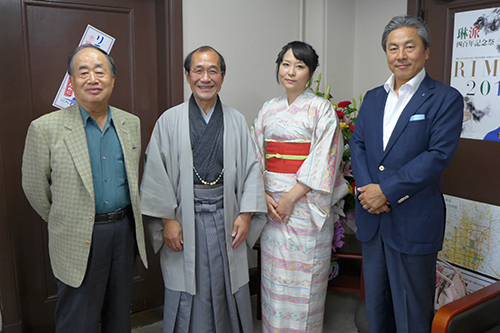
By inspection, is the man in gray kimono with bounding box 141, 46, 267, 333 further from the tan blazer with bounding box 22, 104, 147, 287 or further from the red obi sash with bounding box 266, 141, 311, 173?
the tan blazer with bounding box 22, 104, 147, 287

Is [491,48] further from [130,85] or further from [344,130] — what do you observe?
[130,85]

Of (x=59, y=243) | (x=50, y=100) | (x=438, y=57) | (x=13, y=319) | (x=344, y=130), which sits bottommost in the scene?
(x=13, y=319)

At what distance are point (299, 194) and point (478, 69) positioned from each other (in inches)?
50.2

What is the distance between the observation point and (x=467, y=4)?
246cm

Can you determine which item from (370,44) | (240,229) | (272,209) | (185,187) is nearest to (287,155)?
(272,209)

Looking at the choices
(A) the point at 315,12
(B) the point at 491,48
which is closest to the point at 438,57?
(B) the point at 491,48

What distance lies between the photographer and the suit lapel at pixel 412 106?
5.94ft

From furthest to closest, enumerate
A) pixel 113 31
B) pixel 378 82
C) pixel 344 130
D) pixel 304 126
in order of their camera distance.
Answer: pixel 378 82 → pixel 344 130 → pixel 113 31 → pixel 304 126

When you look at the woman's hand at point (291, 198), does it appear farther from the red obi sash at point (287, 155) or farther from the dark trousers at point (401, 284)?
the dark trousers at point (401, 284)

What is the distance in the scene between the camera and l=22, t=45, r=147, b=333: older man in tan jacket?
1.73m

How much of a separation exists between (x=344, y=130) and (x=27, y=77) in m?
1.88

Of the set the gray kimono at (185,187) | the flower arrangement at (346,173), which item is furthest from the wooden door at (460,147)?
the gray kimono at (185,187)

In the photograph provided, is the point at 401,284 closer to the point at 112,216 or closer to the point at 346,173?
the point at 346,173

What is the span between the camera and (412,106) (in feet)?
5.97
